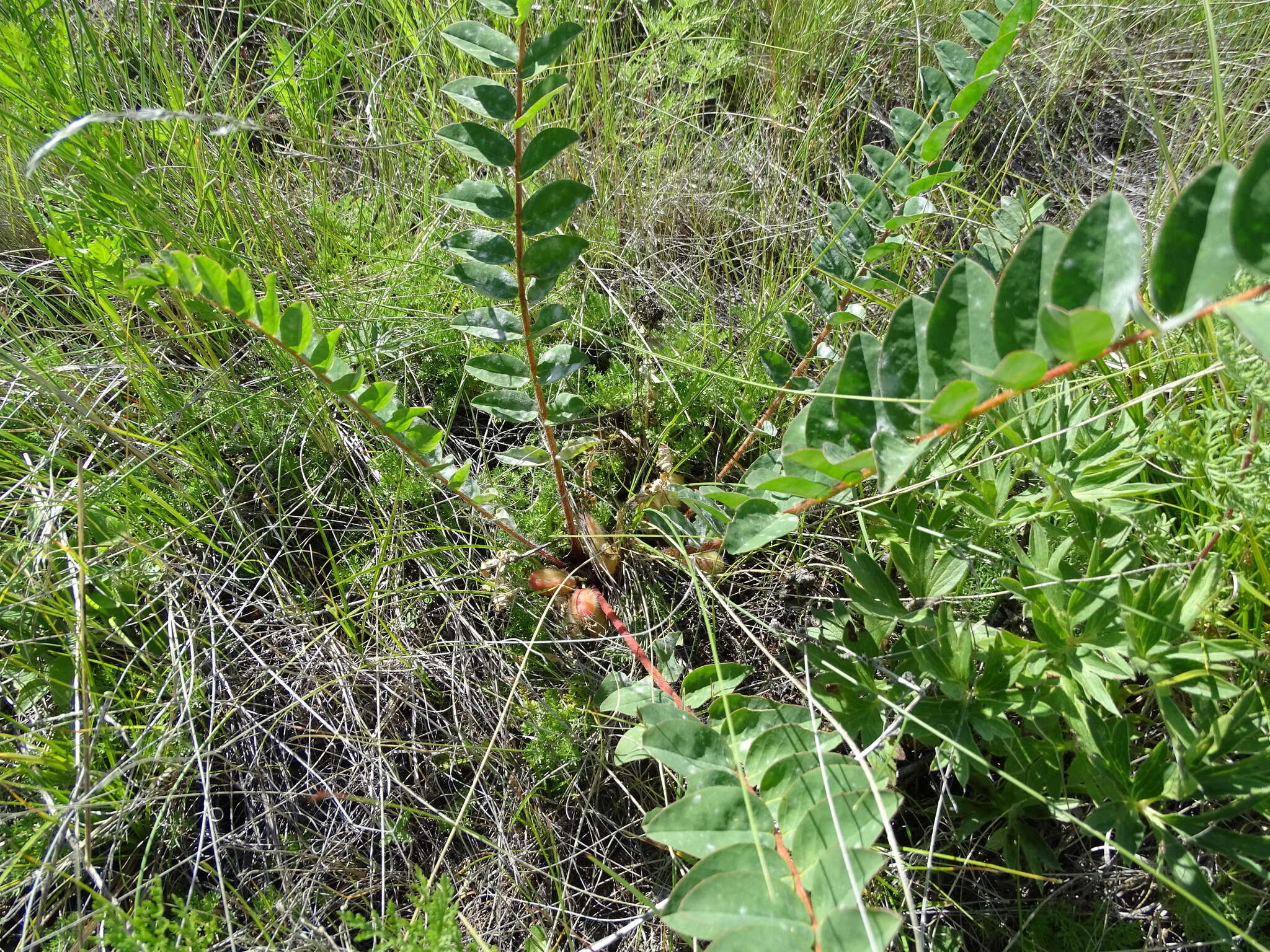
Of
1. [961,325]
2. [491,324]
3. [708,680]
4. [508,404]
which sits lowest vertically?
[708,680]

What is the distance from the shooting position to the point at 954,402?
2.61ft

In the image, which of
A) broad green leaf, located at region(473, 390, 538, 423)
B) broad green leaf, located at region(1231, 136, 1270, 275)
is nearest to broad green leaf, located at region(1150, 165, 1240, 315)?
broad green leaf, located at region(1231, 136, 1270, 275)

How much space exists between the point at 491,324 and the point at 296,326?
1.23ft

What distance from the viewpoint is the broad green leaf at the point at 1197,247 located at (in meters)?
0.72

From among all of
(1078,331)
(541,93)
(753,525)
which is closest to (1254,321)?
(1078,331)

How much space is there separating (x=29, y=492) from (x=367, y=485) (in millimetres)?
684

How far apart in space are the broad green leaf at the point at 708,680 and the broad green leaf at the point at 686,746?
0.15m

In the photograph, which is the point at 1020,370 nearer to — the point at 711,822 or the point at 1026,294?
the point at 1026,294

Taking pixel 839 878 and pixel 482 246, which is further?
pixel 482 246

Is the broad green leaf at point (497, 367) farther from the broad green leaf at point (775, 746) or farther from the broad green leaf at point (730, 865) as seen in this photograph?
the broad green leaf at point (730, 865)

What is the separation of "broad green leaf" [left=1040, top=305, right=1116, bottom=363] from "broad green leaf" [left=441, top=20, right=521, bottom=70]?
2.88ft

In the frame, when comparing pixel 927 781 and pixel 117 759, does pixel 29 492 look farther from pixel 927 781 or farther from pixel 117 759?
pixel 927 781

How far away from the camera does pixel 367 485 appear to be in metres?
1.77

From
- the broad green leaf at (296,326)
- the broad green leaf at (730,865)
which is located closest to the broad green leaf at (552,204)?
the broad green leaf at (296,326)
